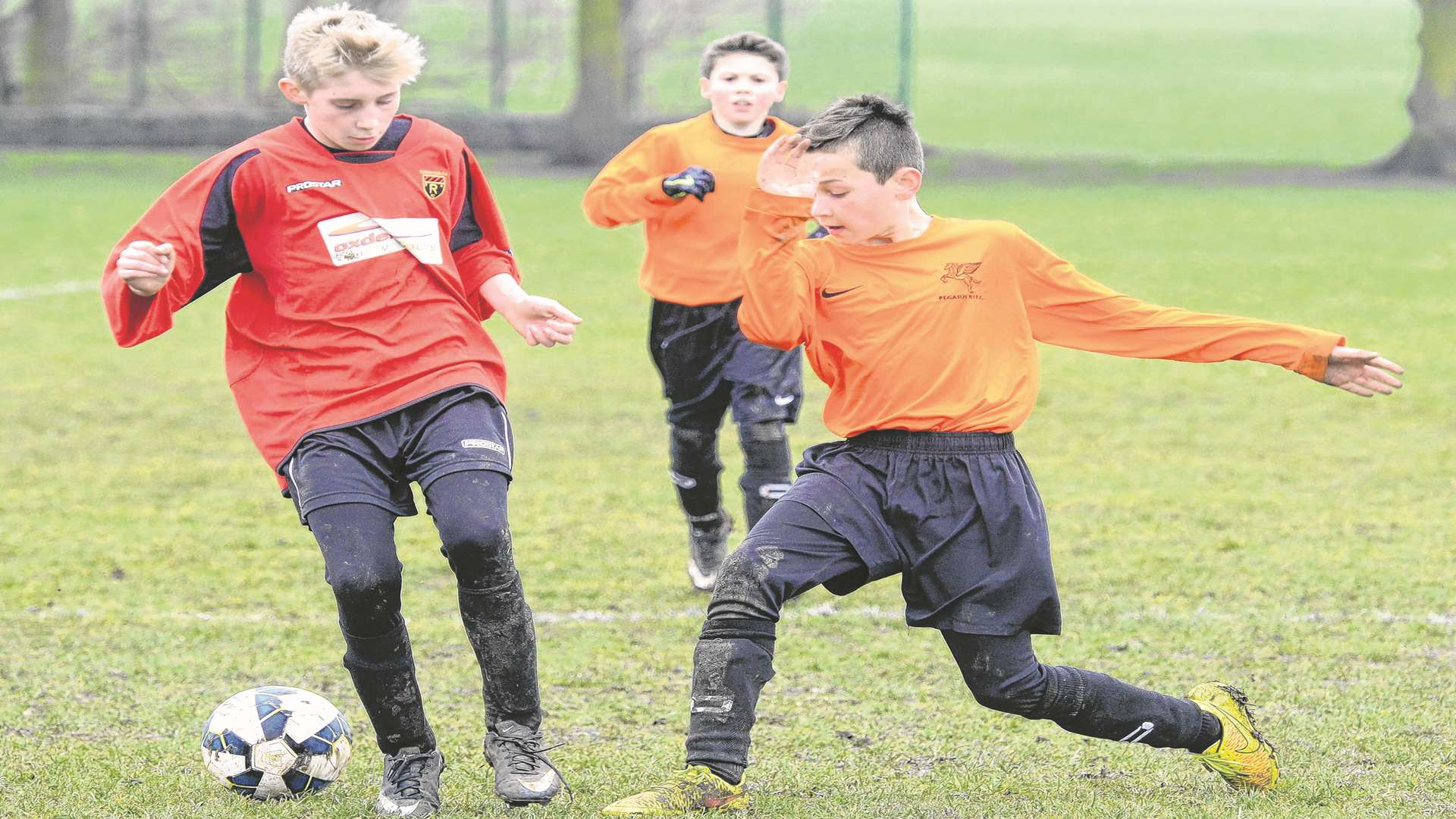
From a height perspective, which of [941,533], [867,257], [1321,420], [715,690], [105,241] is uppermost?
[867,257]

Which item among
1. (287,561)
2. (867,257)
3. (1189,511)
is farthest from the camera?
(1189,511)

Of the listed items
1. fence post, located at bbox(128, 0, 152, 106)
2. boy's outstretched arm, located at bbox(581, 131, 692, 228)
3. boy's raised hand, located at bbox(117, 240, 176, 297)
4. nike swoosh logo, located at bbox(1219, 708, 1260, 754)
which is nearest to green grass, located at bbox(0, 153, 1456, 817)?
nike swoosh logo, located at bbox(1219, 708, 1260, 754)

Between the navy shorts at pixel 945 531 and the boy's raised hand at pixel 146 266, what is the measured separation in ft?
4.73

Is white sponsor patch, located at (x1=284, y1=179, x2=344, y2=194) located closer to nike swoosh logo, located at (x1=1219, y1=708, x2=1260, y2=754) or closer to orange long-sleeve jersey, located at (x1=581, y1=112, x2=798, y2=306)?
orange long-sleeve jersey, located at (x1=581, y1=112, x2=798, y2=306)

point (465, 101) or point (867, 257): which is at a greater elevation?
point (867, 257)

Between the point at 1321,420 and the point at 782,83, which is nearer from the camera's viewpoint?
the point at 782,83

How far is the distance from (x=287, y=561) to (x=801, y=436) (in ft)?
11.6

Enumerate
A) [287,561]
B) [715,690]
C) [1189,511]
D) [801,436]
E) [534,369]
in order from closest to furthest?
1. [715,690]
2. [287,561]
3. [1189,511]
4. [801,436]
5. [534,369]

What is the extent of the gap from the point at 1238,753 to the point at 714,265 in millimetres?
2779

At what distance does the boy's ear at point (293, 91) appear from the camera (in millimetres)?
4250

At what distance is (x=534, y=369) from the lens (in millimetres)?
11938

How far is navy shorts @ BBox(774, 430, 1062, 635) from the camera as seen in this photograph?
405 centimetres

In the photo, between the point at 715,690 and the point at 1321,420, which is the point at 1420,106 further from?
A: the point at 715,690

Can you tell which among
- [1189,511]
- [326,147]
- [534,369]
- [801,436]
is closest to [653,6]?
[534,369]
